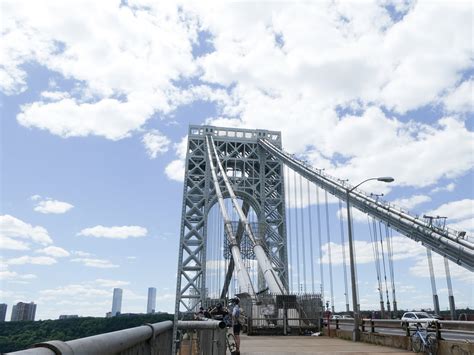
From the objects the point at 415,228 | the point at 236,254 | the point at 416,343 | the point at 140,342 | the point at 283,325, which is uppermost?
the point at 236,254

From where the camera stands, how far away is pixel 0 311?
20.6 meters

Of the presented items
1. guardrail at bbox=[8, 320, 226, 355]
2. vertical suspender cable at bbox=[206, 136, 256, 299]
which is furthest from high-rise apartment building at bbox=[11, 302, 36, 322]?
guardrail at bbox=[8, 320, 226, 355]

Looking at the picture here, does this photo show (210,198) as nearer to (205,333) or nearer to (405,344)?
(405,344)

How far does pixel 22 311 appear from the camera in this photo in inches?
843

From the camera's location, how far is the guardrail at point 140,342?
1.46 meters

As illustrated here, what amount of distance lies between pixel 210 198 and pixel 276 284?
87.9 ft

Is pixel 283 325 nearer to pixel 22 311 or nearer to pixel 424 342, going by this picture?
pixel 424 342

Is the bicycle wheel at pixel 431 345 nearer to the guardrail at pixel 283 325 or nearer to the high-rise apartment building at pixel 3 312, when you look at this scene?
the guardrail at pixel 283 325

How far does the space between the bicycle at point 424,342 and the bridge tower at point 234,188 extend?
33431mm

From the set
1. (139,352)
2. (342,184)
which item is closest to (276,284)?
(342,184)

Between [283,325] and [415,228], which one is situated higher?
[415,228]

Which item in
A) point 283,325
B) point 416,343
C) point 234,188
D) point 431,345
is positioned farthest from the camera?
A: point 234,188

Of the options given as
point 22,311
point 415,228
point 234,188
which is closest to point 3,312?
point 22,311

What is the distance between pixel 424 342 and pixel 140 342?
1151 centimetres
